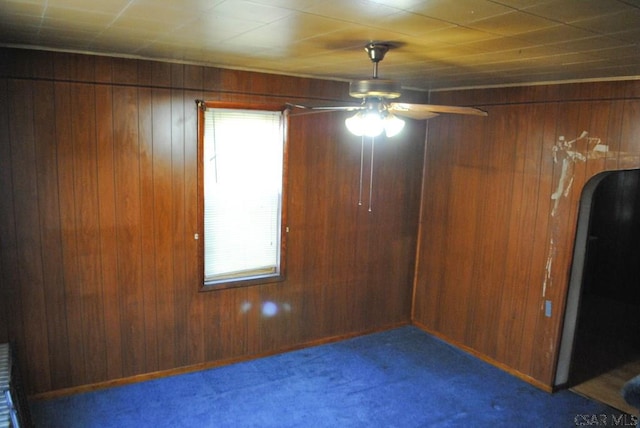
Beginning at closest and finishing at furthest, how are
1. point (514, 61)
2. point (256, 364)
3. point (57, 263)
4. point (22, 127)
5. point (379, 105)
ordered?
point (379, 105), point (514, 61), point (22, 127), point (57, 263), point (256, 364)

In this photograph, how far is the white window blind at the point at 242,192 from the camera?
4152 mm

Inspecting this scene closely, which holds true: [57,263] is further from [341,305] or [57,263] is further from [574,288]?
[574,288]

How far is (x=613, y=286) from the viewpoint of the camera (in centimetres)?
652

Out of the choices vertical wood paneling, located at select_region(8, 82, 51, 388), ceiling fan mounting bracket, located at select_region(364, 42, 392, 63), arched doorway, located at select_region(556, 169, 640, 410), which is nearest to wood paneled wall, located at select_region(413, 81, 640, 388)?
arched doorway, located at select_region(556, 169, 640, 410)

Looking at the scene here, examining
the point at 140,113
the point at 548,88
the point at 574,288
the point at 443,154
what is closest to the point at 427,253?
the point at 443,154

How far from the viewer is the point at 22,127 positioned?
340 centimetres

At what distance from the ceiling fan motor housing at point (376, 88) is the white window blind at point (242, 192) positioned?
67.6 inches

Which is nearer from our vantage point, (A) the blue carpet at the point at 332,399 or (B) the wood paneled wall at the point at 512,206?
(A) the blue carpet at the point at 332,399

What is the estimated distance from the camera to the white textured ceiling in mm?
2002

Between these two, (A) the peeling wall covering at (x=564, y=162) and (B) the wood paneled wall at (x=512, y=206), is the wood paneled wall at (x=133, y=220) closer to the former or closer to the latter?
(B) the wood paneled wall at (x=512, y=206)

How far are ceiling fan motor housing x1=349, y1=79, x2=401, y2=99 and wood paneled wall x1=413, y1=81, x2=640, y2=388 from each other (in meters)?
2.01

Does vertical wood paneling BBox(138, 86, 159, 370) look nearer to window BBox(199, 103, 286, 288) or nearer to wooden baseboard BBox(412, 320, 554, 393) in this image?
window BBox(199, 103, 286, 288)

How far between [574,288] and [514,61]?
6.63 feet

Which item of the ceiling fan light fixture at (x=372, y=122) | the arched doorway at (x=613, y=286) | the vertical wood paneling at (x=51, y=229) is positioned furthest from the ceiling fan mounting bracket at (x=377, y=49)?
the arched doorway at (x=613, y=286)
